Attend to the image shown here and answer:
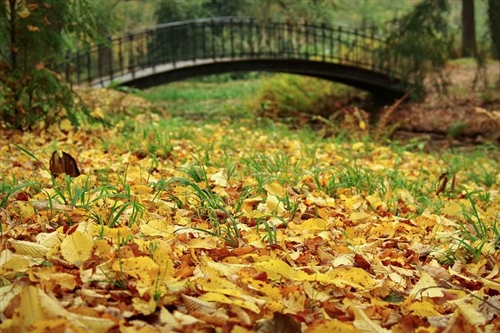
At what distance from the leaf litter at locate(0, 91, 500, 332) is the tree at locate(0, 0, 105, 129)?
261cm

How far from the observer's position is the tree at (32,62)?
6406mm

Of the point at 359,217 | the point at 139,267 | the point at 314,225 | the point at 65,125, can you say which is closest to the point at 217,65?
the point at 65,125

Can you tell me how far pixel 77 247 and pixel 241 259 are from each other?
569 millimetres

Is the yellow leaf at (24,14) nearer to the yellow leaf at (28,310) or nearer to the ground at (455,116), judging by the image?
the yellow leaf at (28,310)

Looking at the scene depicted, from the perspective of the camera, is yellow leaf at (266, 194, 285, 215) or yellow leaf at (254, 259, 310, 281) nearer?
yellow leaf at (254, 259, 310, 281)

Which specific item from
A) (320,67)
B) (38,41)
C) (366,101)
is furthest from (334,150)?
(366,101)

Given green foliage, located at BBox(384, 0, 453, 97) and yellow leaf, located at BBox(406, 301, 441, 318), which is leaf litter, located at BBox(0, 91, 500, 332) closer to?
yellow leaf, located at BBox(406, 301, 441, 318)

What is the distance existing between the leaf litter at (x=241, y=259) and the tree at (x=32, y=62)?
2.61 m

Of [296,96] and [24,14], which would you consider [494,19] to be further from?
[24,14]

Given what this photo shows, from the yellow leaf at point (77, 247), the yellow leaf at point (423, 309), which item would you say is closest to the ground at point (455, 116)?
the yellow leaf at point (423, 309)

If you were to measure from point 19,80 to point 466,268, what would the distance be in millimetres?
5309

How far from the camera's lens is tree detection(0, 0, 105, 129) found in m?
6.41

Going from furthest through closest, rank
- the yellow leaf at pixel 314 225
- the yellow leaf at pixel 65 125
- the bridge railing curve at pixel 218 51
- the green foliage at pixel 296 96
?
the green foliage at pixel 296 96 < the bridge railing curve at pixel 218 51 < the yellow leaf at pixel 65 125 < the yellow leaf at pixel 314 225

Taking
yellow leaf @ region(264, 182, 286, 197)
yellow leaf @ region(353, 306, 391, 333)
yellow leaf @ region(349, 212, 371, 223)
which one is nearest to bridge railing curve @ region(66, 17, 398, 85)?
yellow leaf @ region(264, 182, 286, 197)
